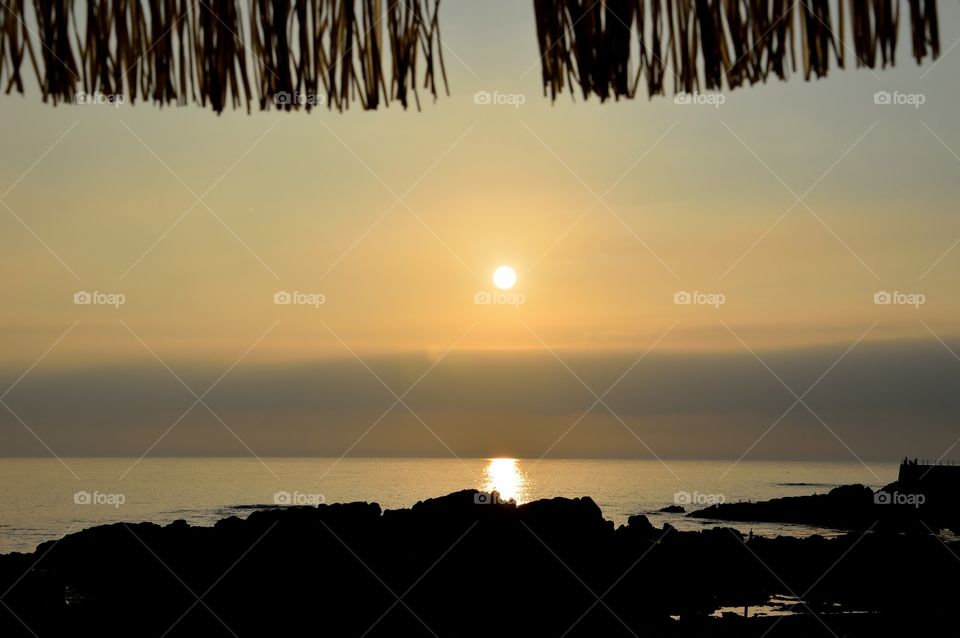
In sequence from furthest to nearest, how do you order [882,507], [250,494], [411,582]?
[250,494], [882,507], [411,582]

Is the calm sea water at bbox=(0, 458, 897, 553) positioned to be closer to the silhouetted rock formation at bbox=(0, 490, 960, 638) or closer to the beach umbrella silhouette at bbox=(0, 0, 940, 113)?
the silhouetted rock formation at bbox=(0, 490, 960, 638)

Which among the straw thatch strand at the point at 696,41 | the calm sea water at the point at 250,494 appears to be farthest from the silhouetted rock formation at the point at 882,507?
the straw thatch strand at the point at 696,41

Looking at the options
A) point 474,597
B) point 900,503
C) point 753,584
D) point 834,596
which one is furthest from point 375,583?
point 900,503

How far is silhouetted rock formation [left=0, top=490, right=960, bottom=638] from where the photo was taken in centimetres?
1819

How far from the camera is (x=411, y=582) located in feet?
62.6

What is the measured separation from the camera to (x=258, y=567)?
63.4 ft

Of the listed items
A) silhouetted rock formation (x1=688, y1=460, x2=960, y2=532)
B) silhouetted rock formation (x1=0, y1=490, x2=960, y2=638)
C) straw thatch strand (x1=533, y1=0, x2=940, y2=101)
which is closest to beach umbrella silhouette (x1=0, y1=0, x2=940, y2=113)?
straw thatch strand (x1=533, y1=0, x2=940, y2=101)

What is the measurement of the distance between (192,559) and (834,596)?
1612cm

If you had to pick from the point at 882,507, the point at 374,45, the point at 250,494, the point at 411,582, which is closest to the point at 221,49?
the point at 374,45

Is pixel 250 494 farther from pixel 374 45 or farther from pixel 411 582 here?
pixel 374 45

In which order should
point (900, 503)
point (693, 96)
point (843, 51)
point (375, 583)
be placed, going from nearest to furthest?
point (843, 51) → point (693, 96) → point (375, 583) → point (900, 503)

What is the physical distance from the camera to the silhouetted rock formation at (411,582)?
59.7 ft

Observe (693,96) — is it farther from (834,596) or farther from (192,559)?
(834,596)

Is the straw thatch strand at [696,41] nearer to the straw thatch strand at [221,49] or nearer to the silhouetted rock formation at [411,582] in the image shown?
the straw thatch strand at [221,49]
